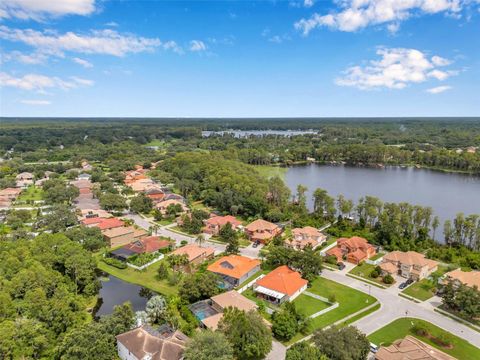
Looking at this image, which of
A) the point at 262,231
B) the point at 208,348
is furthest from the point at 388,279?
the point at 208,348

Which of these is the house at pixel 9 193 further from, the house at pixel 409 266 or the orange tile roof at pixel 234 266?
the house at pixel 409 266

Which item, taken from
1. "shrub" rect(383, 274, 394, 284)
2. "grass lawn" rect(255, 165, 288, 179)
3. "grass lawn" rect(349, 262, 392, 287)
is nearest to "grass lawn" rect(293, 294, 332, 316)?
"grass lawn" rect(349, 262, 392, 287)

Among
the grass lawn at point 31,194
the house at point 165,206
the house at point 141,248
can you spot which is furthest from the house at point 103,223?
the grass lawn at point 31,194

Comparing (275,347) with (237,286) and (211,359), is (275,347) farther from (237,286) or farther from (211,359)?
(237,286)

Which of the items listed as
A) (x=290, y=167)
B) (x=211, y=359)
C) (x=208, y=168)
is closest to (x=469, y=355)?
(x=211, y=359)

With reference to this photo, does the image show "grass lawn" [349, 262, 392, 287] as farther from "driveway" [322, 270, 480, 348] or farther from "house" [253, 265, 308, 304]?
"house" [253, 265, 308, 304]
